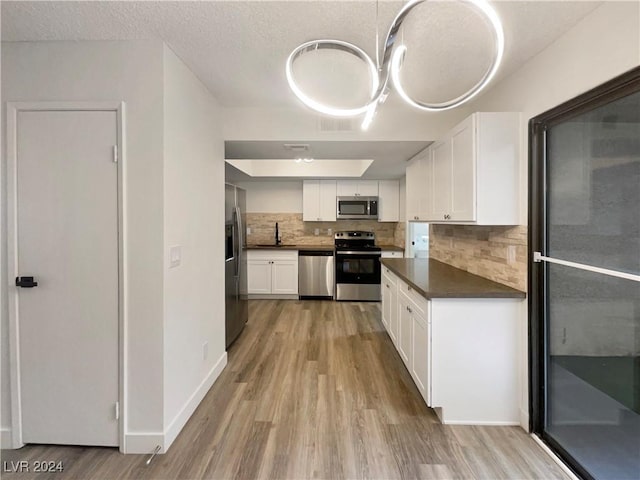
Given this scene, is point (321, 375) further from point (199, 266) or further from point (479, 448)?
point (199, 266)

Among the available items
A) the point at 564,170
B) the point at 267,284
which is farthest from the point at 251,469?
the point at 267,284

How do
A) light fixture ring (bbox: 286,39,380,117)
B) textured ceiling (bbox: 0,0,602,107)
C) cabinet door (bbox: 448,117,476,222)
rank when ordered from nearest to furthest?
light fixture ring (bbox: 286,39,380,117) → textured ceiling (bbox: 0,0,602,107) → cabinet door (bbox: 448,117,476,222)

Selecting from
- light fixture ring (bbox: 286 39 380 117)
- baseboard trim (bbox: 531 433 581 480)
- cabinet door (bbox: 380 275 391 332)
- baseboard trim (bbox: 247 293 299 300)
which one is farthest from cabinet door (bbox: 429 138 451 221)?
baseboard trim (bbox: 247 293 299 300)

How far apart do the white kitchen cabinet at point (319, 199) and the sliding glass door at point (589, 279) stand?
3.63 m

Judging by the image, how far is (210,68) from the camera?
2012mm

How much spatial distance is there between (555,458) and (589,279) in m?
1.08

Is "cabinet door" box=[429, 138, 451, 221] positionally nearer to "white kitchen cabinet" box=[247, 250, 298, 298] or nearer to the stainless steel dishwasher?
the stainless steel dishwasher

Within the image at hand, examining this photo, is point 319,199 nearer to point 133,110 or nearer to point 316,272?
point 316,272

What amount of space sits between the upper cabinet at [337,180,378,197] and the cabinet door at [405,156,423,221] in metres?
1.76

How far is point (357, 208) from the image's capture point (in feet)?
17.2

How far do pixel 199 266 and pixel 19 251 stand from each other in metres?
1.01

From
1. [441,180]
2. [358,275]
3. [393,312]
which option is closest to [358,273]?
[358,275]

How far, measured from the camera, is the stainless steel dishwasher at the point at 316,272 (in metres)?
5.07

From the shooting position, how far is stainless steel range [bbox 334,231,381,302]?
4914mm
